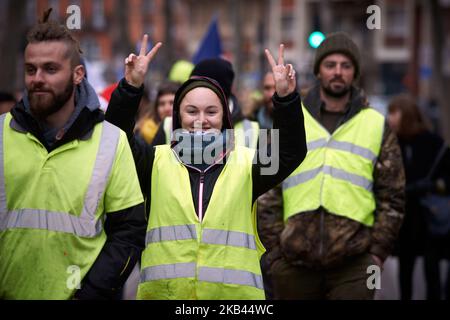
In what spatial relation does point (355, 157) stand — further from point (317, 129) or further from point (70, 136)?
point (70, 136)

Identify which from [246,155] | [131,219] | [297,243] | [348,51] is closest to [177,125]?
[246,155]

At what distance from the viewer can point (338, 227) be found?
203 inches

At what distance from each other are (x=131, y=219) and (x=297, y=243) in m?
1.72

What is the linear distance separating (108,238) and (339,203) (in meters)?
1.88

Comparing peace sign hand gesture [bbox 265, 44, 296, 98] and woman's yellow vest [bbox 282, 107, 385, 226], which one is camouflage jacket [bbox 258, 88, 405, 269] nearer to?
woman's yellow vest [bbox 282, 107, 385, 226]

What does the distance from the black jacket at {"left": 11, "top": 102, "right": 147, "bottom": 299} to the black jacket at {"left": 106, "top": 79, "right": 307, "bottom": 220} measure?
0.16 meters

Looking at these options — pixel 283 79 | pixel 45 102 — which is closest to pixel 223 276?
pixel 283 79

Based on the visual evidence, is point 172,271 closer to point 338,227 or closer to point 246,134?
point 338,227

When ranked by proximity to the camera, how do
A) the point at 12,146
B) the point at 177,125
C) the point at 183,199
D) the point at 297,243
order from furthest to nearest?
the point at 297,243
the point at 177,125
the point at 183,199
the point at 12,146

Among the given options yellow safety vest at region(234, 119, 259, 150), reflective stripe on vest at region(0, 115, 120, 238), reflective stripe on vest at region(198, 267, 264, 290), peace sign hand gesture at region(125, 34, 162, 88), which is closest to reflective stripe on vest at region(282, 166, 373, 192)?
yellow safety vest at region(234, 119, 259, 150)

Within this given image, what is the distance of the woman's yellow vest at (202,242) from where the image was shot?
388 cm

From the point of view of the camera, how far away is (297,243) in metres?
5.20

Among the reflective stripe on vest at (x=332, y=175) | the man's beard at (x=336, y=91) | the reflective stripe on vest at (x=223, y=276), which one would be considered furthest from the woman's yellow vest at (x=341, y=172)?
the reflective stripe on vest at (x=223, y=276)

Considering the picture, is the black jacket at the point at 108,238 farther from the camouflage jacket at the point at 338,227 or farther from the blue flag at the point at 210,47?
the blue flag at the point at 210,47
